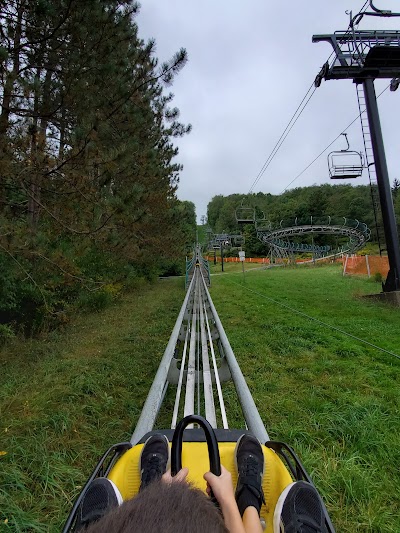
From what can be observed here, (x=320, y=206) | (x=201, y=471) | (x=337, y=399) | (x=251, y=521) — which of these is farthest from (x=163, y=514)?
(x=320, y=206)

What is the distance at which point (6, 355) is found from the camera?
5.58 meters

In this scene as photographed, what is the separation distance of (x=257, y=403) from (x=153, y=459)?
2.13 metres

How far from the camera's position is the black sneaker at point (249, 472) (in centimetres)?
137

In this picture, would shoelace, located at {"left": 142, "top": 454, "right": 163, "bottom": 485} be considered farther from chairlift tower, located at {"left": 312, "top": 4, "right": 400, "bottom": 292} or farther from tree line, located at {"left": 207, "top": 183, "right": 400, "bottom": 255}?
tree line, located at {"left": 207, "top": 183, "right": 400, "bottom": 255}

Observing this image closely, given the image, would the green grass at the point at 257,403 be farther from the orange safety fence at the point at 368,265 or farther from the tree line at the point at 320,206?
the tree line at the point at 320,206

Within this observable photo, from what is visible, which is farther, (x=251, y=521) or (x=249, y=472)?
(x=249, y=472)

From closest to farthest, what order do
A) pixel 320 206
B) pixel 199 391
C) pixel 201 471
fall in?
1. pixel 201 471
2. pixel 199 391
3. pixel 320 206

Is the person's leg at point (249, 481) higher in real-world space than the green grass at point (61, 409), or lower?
higher

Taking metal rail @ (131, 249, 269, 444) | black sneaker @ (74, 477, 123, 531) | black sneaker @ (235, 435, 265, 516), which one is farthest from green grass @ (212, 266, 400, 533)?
black sneaker @ (74, 477, 123, 531)

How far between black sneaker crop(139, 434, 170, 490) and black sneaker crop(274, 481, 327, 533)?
1.76 feet

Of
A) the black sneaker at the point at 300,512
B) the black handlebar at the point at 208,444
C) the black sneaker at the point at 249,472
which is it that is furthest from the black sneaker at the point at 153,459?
the black sneaker at the point at 300,512

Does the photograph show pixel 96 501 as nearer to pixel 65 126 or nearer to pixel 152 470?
pixel 152 470

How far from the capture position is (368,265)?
15.4 m

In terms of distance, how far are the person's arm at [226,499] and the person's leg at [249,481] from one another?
11 centimetres
